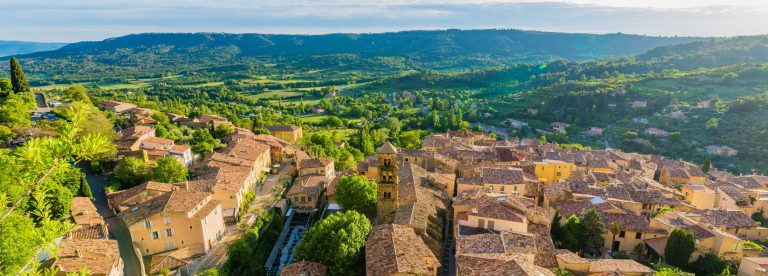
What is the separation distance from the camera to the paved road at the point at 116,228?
3194 cm

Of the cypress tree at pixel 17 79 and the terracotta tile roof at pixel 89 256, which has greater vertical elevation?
the cypress tree at pixel 17 79

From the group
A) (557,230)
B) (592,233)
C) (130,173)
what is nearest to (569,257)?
(592,233)

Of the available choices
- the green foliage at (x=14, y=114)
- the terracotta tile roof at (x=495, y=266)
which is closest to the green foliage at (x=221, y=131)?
the green foliage at (x=14, y=114)

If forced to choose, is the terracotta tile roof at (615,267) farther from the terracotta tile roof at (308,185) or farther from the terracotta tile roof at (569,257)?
the terracotta tile roof at (308,185)

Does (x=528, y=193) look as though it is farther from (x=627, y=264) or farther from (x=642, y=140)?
(x=642, y=140)

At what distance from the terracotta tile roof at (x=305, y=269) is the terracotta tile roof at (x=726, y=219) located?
3403 cm

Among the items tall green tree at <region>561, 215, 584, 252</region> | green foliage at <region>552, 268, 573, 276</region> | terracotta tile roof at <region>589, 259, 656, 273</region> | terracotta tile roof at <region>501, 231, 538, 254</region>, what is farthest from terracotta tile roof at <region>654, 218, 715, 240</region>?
→ terracotta tile roof at <region>501, 231, 538, 254</region>

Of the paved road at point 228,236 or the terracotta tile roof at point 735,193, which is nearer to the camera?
the paved road at point 228,236

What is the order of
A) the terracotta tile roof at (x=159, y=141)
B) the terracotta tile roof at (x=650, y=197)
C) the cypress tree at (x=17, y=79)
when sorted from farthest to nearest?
the cypress tree at (x=17, y=79) → the terracotta tile roof at (x=159, y=141) → the terracotta tile roof at (x=650, y=197)

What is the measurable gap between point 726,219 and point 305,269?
3788 cm

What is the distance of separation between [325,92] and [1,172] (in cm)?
15534

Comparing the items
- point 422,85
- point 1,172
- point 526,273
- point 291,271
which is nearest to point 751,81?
point 422,85

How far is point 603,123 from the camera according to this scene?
4318 inches

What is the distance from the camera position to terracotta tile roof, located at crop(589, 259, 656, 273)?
1040 inches
